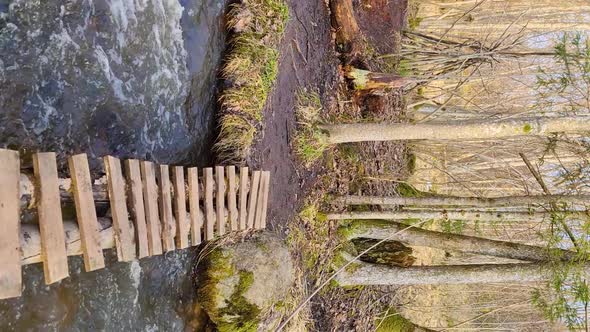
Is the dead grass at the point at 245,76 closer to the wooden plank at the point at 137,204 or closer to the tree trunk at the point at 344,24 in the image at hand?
the wooden plank at the point at 137,204

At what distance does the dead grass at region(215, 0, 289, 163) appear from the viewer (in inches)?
183

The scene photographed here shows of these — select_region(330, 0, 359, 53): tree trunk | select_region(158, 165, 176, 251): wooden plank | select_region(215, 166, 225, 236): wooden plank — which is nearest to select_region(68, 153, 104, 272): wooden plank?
select_region(158, 165, 176, 251): wooden plank

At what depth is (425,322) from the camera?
1005cm

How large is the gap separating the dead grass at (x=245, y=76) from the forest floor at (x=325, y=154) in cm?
30

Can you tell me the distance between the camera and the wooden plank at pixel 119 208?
3.24 metres

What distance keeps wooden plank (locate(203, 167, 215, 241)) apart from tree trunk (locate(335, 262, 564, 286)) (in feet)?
8.46

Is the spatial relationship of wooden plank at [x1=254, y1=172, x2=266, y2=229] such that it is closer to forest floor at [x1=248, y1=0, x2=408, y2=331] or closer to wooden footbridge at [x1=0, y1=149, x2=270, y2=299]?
wooden footbridge at [x1=0, y1=149, x2=270, y2=299]

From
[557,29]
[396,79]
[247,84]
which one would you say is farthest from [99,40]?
[557,29]

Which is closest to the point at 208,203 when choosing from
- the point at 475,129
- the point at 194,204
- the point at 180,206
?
the point at 194,204

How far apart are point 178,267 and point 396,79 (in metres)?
3.74

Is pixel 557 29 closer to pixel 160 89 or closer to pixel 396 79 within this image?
pixel 396 79

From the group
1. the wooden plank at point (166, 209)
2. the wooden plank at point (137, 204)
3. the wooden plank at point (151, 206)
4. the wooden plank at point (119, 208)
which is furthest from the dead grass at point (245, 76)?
the wooden plank at point (119, 208)

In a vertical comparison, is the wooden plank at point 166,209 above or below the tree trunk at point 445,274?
above

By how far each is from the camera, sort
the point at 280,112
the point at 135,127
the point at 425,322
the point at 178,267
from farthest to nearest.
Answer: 1. the point at 425,322
2. the point at 280,112
3. the point at 178,267
4. the point at 135,127
